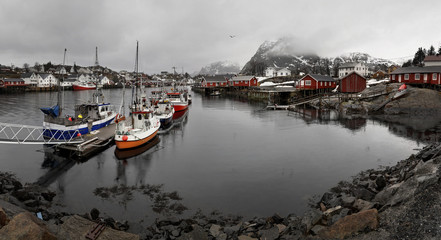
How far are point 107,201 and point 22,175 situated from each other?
7806 mm

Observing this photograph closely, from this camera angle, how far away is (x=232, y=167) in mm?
20234

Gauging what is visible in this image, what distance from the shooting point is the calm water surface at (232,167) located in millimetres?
14594

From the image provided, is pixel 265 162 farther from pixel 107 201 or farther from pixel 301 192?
pixel 107 201

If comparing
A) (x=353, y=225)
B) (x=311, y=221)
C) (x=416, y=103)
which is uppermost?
(x=416, y=103)

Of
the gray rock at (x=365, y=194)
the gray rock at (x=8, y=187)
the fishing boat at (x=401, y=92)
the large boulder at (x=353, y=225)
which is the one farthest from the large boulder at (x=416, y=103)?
the gray rock at (x=8, y=187)

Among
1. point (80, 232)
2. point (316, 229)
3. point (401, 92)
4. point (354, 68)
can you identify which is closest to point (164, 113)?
point (80, 232)

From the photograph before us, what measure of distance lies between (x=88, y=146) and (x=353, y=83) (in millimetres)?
54393

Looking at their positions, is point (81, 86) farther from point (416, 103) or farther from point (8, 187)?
point (416, 103)

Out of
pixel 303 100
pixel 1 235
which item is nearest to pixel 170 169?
pixel 1 235

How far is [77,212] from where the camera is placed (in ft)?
44.3

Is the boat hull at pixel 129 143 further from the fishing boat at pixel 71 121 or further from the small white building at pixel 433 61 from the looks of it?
the small white building at pixel 433 61

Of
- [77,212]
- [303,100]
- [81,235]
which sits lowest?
[77,212]

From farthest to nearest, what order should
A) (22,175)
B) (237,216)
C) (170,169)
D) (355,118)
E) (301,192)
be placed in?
(355,118) < (170,169) < (22,175) < (301,192) < (237,216)

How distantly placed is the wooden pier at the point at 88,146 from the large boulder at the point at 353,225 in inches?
742
